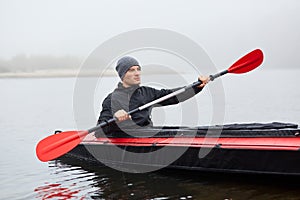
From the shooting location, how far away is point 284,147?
5.25m

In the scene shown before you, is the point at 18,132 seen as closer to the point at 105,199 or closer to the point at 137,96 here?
the point at 137,96

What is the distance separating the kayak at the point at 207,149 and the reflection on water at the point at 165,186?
21 cm

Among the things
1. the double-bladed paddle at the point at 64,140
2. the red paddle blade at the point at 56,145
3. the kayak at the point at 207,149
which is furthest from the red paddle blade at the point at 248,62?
the red paddle blade at the point at 56,145

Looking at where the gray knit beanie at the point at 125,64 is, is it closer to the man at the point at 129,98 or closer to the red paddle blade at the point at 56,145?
the man at the point at 129,98

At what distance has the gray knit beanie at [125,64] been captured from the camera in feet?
23.4

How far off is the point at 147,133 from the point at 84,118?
930cm

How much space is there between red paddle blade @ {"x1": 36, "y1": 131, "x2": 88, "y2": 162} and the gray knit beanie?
1.20 metres

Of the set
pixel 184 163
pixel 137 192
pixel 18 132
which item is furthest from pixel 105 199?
pixel 18 132

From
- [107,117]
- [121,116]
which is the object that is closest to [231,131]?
[121,116]

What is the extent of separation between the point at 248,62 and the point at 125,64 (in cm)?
221

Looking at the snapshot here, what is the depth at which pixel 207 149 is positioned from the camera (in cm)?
590

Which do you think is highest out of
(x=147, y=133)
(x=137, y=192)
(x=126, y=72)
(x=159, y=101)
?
(x=126, y=72)

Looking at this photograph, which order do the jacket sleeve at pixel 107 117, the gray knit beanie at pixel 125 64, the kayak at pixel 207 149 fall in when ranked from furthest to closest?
the gray knit beanie at pixel 125 64 < the jacket sleeve at pixel 107 117 < the kayak at pixel 207 149

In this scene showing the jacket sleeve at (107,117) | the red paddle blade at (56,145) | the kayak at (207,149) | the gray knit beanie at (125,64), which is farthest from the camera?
the gray knit beanie at (125,64)
